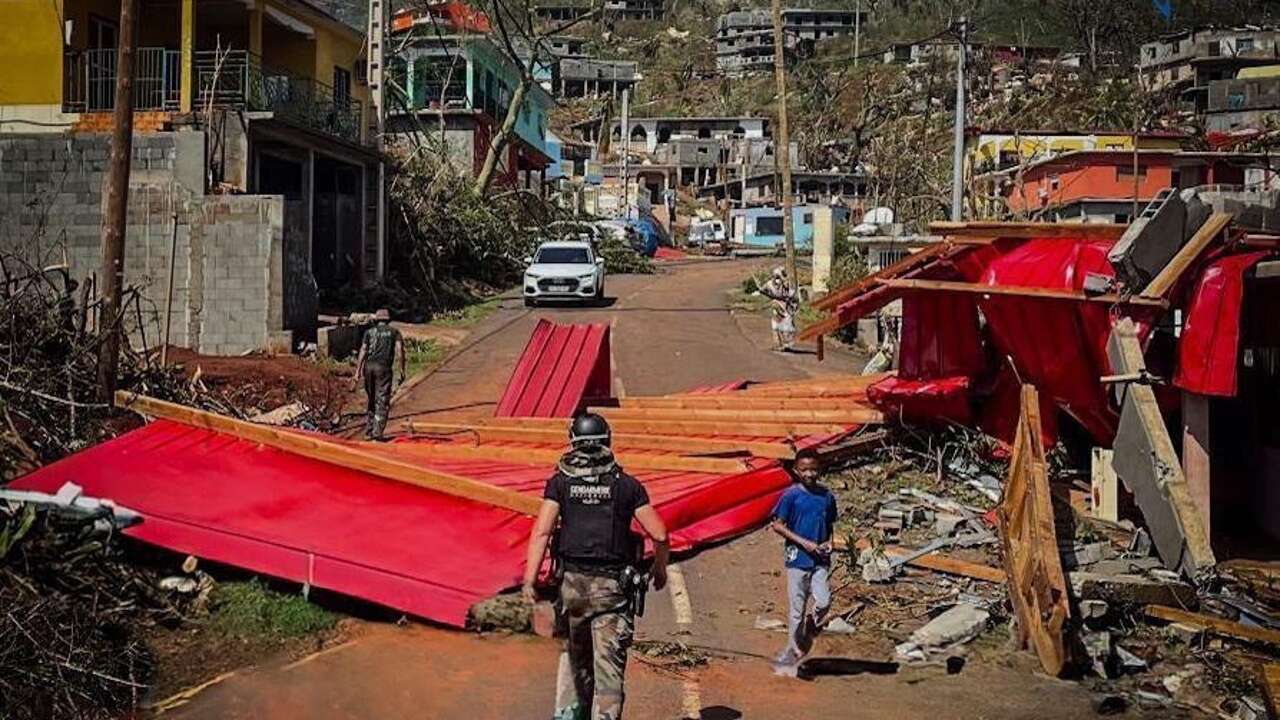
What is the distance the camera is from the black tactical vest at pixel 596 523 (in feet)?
19.9

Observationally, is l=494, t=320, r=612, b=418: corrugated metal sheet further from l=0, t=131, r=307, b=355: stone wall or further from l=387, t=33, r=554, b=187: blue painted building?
l=387, t=33, r=554, b=187: blue painted building

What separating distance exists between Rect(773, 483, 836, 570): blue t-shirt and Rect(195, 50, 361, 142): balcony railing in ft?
58.3

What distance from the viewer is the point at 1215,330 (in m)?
10.3

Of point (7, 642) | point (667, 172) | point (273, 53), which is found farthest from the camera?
point (667, 172)

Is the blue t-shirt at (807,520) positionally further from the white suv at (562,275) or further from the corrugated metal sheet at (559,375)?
the white suv at (562,275)

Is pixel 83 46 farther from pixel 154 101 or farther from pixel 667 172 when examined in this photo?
pixel 667 172

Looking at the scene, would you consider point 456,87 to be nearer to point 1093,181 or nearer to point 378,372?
point 1093,181

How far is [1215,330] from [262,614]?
769 centimetres

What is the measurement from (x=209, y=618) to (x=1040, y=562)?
18.0 ft

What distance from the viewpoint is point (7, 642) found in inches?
264

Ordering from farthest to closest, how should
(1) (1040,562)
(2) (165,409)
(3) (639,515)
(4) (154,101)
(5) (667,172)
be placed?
1. (5) (667,172)
2. (4) (154,101)
3. (2) (165,409)
4. (1) (1040,562)
5. (3) (639,515)

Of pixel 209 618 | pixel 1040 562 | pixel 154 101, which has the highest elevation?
pixel 154 101

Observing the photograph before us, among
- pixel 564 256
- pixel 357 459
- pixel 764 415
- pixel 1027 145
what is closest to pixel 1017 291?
pixel 764 415

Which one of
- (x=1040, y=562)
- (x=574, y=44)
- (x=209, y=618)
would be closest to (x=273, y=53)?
(x=209, y=618)
